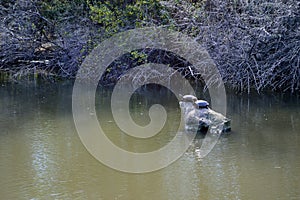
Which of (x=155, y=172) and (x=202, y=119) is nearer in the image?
(x=155, y=172)

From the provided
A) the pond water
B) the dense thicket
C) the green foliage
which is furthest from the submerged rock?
the green foliage

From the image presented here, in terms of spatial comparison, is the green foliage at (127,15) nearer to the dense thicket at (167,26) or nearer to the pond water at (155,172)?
the dense thicket at (167,26)

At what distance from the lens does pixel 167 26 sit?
10203mm

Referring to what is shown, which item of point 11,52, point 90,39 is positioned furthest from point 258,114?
point 11,52

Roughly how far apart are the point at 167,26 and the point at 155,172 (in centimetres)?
524

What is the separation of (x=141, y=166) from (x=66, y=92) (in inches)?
194

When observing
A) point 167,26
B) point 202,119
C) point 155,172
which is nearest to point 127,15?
point 167,26

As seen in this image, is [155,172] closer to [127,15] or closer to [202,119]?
[202,119]

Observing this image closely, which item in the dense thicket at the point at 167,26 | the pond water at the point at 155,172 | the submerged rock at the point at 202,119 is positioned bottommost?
the pond water at the point at 155,172

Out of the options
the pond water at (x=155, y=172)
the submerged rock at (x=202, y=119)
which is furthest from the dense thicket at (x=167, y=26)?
the submerged rock at (x=202, y=119)

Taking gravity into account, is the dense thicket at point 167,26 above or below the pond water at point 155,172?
above

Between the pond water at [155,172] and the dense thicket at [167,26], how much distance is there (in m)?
1.16

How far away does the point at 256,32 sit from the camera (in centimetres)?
901

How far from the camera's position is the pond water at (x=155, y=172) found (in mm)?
4820
